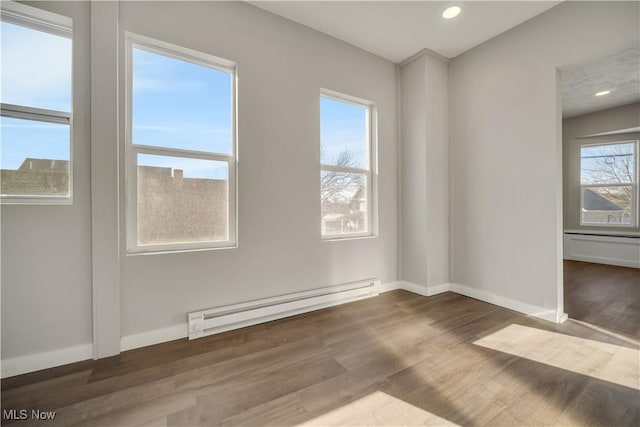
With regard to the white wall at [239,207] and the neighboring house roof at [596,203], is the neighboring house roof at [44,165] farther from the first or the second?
the neighboring house roof at [596,203]

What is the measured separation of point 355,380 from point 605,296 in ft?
12.1

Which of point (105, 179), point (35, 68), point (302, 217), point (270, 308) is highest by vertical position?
point (35, 68)

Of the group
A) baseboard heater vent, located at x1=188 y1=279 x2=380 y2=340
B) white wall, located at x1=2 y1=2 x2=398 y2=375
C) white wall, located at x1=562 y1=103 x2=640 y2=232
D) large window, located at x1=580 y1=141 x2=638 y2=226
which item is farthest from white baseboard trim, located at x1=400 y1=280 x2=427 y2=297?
large window, located at x1=580 y1=141 x2=638 y2=226

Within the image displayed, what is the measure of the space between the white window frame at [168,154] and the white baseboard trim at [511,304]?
2.94 metres

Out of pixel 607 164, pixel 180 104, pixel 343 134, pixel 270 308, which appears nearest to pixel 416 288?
pixel 270 308

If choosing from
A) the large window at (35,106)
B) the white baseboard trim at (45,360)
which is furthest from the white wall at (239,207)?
the large window at (35,106)

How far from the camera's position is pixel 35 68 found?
1.85 m

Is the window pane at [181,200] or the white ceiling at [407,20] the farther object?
the white ceiling at [407,20]

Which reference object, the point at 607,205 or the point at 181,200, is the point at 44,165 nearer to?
the point at 181,200

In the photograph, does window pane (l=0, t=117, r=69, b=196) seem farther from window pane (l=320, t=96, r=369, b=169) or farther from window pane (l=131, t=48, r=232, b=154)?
window pane (l=320, t=96, r=369, b=169)

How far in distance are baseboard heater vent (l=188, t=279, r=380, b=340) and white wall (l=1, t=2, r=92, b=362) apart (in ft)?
2.62

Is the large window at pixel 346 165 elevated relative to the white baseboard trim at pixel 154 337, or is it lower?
elevated

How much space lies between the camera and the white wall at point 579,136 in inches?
181

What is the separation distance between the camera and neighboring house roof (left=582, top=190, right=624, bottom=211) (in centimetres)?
515
